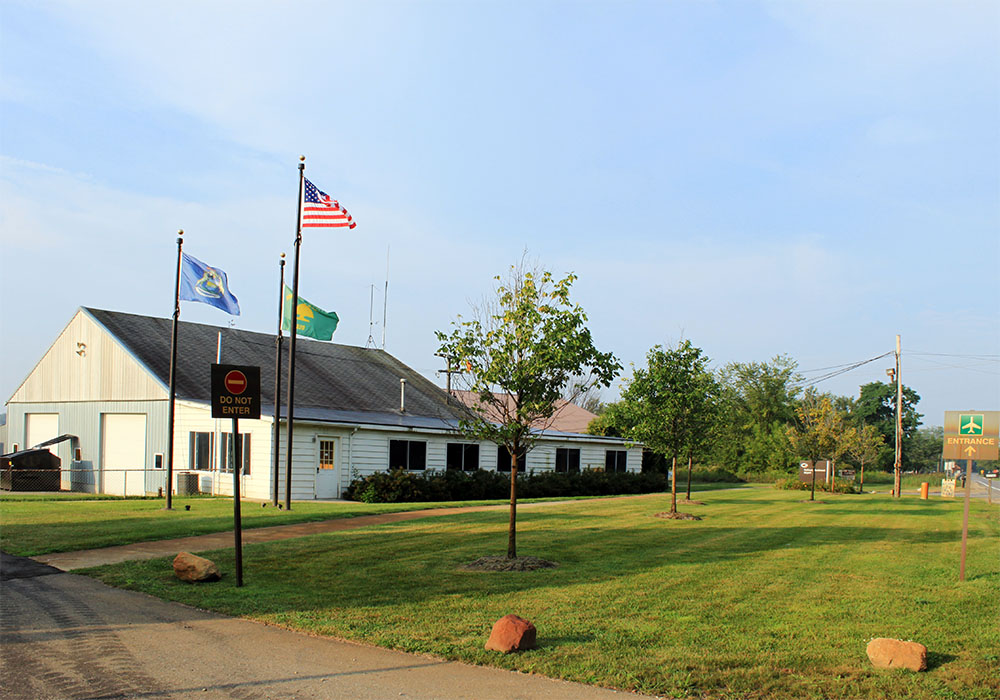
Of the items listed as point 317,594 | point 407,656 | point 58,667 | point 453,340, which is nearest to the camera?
point 58,667

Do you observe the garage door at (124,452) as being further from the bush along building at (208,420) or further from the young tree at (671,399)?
the young tree at (671,399)

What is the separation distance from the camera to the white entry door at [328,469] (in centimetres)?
2658

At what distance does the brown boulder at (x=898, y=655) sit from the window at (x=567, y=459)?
29114mm

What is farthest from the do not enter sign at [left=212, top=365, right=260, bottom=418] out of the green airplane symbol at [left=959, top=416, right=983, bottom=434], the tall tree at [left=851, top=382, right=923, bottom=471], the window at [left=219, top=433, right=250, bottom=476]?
the tall tree at [left=851, top=382, right=923, bottom=471]

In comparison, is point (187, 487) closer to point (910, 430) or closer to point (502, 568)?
point (502, 568)

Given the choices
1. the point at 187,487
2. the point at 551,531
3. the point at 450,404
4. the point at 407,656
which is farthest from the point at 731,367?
the point at 407,656

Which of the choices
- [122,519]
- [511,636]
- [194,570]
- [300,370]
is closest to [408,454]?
[300,370]

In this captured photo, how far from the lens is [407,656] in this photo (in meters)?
7.30

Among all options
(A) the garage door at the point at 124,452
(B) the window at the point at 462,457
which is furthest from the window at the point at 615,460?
(A) the garage door at the point at 124,452

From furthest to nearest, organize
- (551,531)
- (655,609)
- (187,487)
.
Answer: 1. (187,487)
2. (551,531)
3. (655,609)

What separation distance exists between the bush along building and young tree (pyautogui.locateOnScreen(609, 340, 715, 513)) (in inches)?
404

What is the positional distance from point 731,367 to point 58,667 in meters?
67.1

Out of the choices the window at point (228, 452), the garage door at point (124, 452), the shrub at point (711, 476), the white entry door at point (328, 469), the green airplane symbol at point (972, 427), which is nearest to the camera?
the green airplane symbol at point (972, 427)

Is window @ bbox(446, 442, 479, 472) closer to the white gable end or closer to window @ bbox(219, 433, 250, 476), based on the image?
window @ bbox(219, 433, 250, 476)
